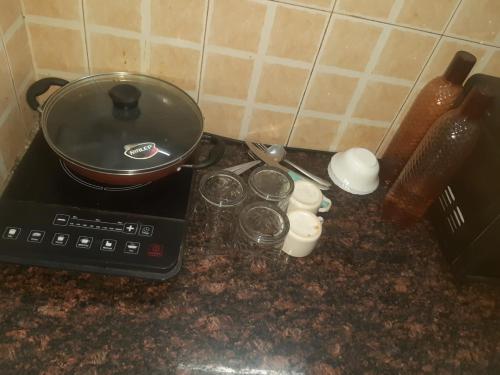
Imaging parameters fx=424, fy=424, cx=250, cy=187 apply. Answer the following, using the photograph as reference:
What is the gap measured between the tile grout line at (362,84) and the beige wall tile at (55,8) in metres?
0.57

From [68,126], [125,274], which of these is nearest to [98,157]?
[68,126]

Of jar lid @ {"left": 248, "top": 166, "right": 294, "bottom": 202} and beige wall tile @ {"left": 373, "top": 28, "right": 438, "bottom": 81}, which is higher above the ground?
beige wall tile @ {"left": 373, "top": 28, "right": 438, "bottom": 81}

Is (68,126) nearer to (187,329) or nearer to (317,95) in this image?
(187,329)

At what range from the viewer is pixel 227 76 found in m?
0.89

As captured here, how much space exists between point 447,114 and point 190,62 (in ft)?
1.69

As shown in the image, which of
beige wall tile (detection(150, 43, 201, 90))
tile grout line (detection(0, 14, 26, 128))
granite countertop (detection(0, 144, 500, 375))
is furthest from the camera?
beige wall tile (detection(150, 43, 201, 90))

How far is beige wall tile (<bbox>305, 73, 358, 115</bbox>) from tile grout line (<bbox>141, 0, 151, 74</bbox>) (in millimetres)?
346

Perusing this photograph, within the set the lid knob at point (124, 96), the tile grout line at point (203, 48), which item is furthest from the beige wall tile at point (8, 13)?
the tile grout line at point (203, 48)

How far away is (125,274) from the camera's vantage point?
0.69 m

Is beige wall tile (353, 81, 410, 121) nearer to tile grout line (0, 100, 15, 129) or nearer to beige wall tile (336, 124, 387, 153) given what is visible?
beige wall tile (336, 124, 387, 153)

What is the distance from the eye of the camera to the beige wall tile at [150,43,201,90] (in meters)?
0.85

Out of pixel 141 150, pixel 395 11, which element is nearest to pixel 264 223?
pixel 141 150

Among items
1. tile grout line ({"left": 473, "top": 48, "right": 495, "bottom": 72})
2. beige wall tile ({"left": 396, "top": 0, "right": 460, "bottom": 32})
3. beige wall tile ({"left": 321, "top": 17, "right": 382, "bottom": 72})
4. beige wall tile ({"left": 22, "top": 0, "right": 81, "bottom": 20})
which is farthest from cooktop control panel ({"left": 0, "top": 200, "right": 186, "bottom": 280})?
tile grout line ({"left": 473, "top": 48, "right": 495, "bottom": 72})

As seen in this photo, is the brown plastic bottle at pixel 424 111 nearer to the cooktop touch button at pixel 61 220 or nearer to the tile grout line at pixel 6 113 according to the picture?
the cooktop touch button at pixel 61 220
